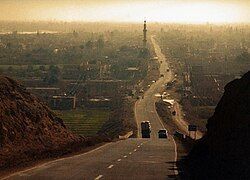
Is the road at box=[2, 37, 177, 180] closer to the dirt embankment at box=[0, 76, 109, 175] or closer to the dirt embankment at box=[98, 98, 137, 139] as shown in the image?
the dirt embankment at box=[0, 76, 109, 175]

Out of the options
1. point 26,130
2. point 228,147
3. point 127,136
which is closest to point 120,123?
point 127,136

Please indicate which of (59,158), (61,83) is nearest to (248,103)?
(59,158)

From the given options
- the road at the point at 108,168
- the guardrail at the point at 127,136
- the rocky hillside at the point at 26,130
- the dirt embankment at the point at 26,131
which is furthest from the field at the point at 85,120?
the road at the point at 108,168

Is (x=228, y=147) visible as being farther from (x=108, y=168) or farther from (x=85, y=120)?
(x=85, y=120)

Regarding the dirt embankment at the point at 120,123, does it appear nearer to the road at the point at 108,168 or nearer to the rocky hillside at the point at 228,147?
the road at the point at 108,168

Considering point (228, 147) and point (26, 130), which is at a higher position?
point (228, 147)

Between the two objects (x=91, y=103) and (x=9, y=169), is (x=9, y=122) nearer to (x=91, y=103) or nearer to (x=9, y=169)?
(x=9, y=169)
